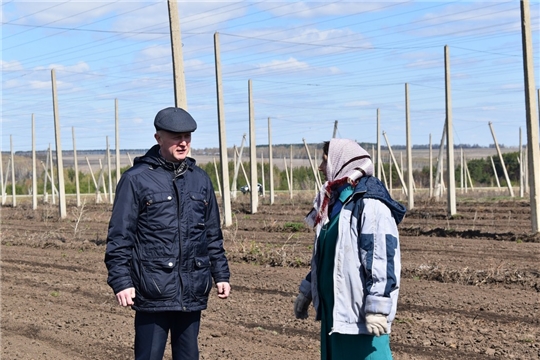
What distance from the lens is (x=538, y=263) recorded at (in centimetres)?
1186

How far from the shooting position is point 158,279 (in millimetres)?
4195

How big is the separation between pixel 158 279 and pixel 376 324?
1.12 meters

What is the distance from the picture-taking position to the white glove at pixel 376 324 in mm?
3799

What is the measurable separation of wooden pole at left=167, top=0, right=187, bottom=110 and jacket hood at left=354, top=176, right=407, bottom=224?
8779 millimetres

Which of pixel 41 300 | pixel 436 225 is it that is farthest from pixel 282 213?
pixel 41 300

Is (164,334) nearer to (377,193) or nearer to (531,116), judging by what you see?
(377,193)

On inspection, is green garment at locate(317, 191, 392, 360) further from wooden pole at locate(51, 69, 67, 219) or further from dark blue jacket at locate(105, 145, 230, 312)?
wooden pole at locate(51, 69, 67, 219)

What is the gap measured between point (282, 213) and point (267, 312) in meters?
17.0

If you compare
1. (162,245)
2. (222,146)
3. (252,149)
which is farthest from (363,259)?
(252,149)

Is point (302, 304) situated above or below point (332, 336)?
above

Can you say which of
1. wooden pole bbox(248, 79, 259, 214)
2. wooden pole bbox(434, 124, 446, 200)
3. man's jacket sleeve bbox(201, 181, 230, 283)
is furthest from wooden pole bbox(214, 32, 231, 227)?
man's jacket sleeve bbox(201, 181, 230, 283)

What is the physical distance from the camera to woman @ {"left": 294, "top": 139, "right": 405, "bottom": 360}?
385 cm

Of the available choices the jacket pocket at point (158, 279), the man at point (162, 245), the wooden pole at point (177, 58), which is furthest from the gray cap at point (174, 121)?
the wooden pole at point (177, 58)

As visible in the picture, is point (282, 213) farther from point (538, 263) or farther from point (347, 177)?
point (347, 177)
